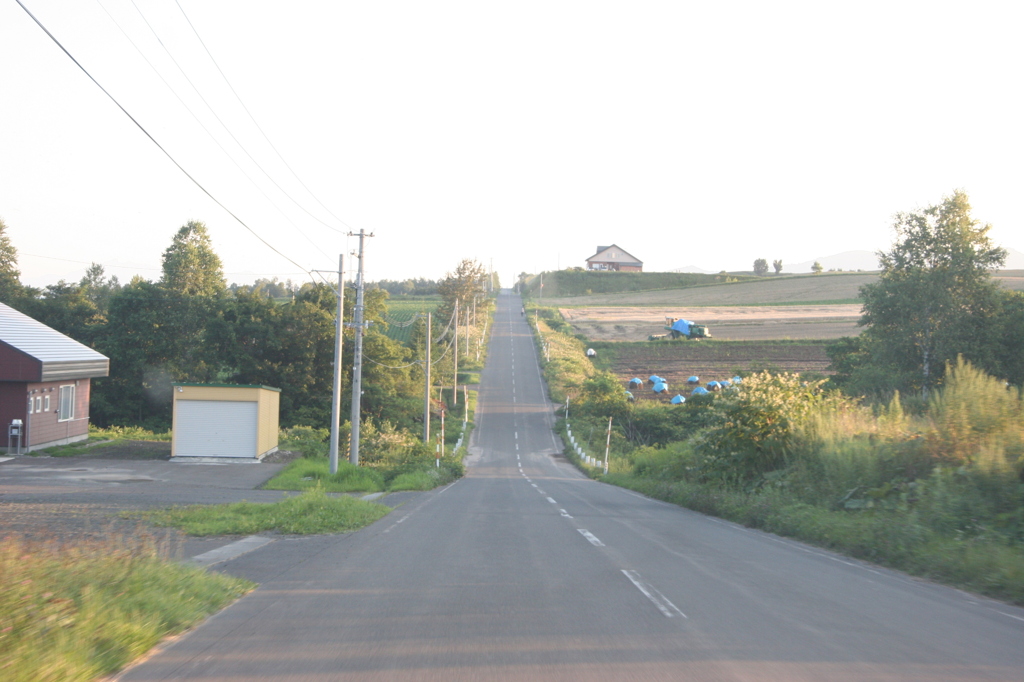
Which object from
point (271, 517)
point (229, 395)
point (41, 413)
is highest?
point (229, 395)

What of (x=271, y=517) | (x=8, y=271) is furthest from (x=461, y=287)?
(x=271, y=517)

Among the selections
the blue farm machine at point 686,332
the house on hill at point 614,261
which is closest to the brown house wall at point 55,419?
the blue farm machine at point 686,332

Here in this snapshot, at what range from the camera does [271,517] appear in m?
12.1

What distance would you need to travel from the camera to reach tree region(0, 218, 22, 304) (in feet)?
177

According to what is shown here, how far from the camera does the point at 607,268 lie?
530 ft

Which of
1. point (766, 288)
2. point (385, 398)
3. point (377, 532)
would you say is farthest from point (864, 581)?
point (766, 288)

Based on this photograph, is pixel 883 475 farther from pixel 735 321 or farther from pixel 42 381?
pixel 735 321

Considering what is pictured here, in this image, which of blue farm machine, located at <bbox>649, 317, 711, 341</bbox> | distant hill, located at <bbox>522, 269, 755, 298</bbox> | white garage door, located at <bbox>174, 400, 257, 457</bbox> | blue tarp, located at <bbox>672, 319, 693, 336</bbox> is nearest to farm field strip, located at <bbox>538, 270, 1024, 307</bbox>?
distant hill, located at <bbox>522, 269, 755, 298</bbox>

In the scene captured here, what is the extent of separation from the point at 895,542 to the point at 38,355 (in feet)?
98.9

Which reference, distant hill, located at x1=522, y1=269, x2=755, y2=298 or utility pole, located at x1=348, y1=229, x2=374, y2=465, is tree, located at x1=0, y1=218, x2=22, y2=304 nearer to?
utility pole, located at x1=348, y1=229, x2=374, y2=465

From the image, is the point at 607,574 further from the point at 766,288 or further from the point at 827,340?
the point at 766,288

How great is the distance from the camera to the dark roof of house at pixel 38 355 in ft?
87.8

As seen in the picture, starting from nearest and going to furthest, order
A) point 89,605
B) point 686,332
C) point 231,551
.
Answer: point 89,605, point 231,551, point 686,332

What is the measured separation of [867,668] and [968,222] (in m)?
41.1
